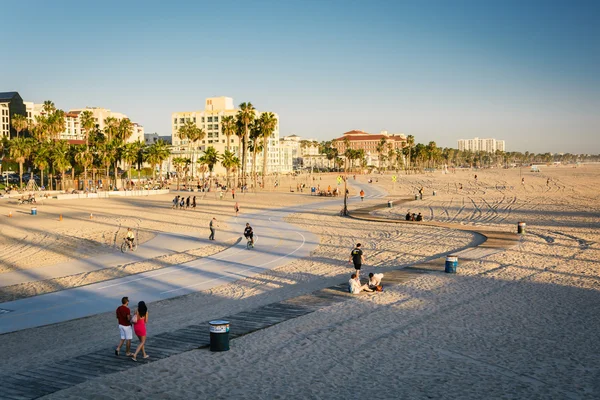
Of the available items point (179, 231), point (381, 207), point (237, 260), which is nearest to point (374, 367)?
point (237, 260)

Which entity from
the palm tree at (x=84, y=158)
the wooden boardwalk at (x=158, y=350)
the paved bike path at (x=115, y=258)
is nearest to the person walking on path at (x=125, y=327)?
the wooden boardwalk at (x=158, y=350)

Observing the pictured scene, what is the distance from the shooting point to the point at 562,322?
1380cm

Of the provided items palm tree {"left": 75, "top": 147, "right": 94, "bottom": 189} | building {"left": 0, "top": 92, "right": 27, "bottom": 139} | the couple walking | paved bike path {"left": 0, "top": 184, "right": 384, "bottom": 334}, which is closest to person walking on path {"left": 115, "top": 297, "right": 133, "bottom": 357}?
the couple walking

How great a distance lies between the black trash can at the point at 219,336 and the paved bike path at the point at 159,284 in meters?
6.46

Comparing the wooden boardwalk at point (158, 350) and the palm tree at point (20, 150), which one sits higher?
→ the palm tree at point (20, 150)

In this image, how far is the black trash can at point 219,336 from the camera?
1152 cm

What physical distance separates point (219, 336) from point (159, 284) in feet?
30.0

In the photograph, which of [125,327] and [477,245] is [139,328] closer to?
[125,327]

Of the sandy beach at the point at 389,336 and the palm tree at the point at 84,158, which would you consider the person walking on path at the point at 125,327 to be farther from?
the palm tree at the point at 84,158

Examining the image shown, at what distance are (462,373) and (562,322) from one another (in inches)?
198

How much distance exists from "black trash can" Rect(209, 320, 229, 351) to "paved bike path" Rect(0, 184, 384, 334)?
6.46 m

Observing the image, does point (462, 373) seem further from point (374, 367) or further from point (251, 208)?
point (251, 208)

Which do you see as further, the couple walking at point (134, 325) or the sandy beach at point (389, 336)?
the couple walking at point (134, 325)

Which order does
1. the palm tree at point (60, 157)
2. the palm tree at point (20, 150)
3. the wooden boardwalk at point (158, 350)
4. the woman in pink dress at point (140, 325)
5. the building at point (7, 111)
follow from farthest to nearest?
→ the building at point (7, 111) → the palm tree at point (20, 150) → the palm tree at point (60, 157) → the woman in pink dress at point (140, 325) → the wooden boardwalk at point (158, 350)
